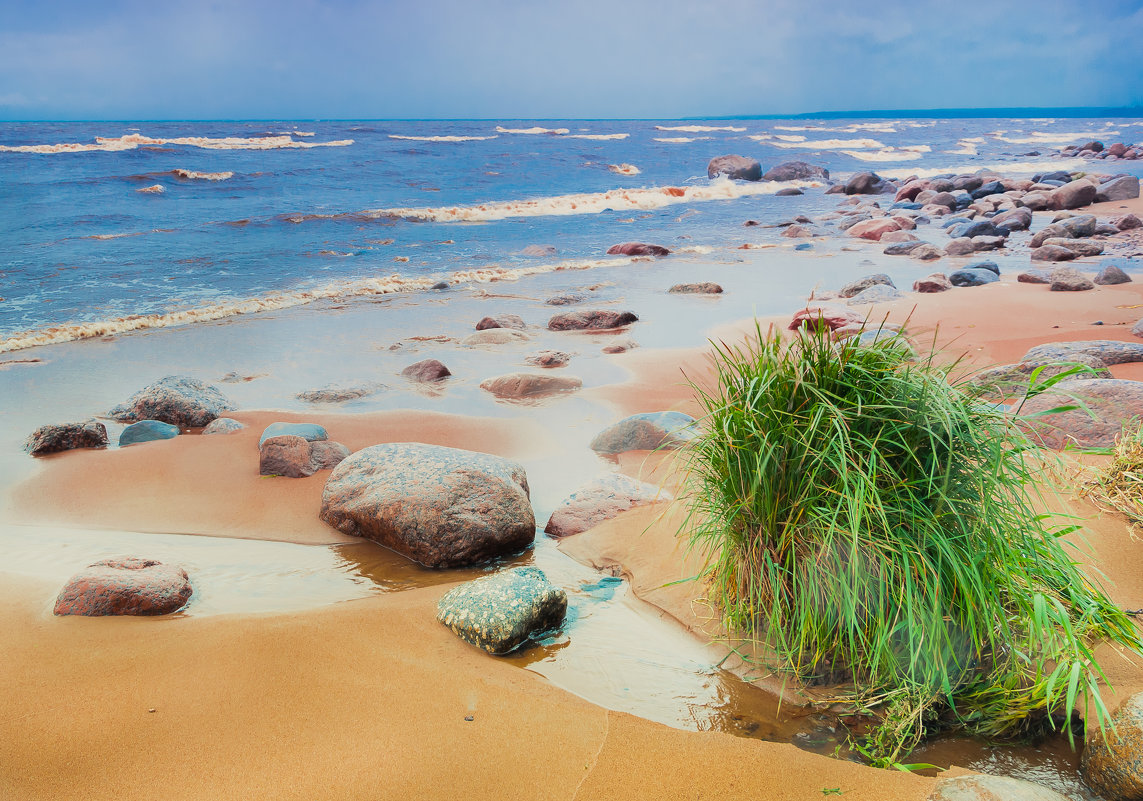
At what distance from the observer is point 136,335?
368 inches

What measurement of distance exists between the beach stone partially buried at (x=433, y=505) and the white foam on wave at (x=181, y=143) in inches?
1570

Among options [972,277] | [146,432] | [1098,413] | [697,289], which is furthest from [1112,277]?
[146,432]

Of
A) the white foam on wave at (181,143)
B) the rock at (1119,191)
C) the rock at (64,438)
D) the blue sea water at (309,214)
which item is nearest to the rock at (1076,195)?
the rock at (1119,191)

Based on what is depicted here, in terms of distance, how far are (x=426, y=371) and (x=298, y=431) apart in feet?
7.04

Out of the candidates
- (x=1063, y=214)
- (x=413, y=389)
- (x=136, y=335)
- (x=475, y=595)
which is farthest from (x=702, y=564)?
(x=1063, y=214)

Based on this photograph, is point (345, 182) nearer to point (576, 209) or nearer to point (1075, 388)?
point (576, 209)

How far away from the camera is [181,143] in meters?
42.0

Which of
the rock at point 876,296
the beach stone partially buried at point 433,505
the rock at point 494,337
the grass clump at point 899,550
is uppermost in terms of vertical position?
the grass clump at point 899,550

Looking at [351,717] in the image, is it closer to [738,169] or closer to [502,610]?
[502,610]

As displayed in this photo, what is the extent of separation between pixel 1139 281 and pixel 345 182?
2474 cm

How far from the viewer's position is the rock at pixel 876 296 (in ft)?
32.7

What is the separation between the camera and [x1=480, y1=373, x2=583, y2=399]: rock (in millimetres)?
6824

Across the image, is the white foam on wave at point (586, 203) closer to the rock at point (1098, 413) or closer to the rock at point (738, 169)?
the rock at point (738, 169)

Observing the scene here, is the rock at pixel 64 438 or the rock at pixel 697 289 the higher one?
the rock at pixel 64 438
